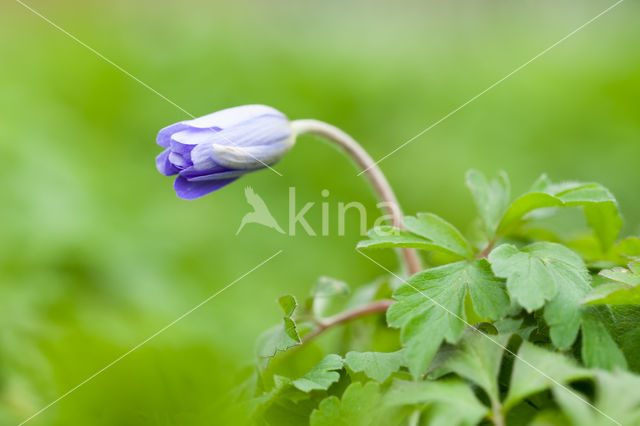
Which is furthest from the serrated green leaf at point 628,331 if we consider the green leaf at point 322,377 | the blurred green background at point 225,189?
the blurred green background at point 225,189

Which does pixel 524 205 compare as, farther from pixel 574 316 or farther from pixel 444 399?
pixel 444 399

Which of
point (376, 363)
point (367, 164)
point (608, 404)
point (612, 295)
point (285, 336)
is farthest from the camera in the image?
point (367, 164)

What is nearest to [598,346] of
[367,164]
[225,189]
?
[367,164]

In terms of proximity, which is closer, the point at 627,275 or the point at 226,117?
the point at 627,275

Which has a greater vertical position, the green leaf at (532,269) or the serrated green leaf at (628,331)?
the green leaf at (532,269)

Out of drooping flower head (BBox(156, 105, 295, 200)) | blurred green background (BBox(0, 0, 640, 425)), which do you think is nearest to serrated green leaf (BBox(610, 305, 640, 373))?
blurred green background (BBox(0, 0, 640, 425))

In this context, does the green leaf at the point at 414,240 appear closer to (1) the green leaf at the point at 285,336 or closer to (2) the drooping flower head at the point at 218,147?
(1) the green leaf at the point at 285,336

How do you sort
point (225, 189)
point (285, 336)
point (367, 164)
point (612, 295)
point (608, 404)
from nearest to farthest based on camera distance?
point (608, 404), point (612, 295), point (285, 336), point (367, 164), point (225, 189)

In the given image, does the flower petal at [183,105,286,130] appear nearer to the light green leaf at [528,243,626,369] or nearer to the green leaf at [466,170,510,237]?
the green leaf at [466,170,510,237]
